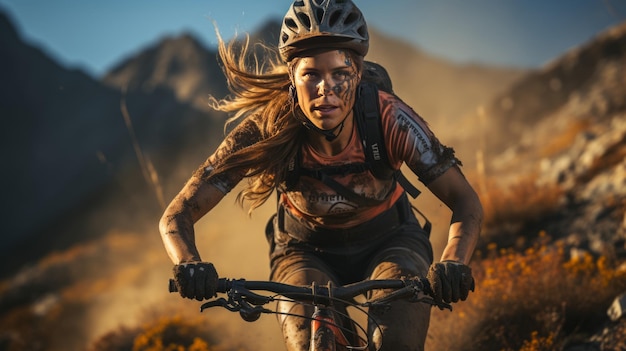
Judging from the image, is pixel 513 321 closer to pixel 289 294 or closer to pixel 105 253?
pixel 289 294

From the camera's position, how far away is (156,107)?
53688 millimetres

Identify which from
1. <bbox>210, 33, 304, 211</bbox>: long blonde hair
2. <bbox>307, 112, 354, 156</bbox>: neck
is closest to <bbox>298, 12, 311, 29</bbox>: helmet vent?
<bbox>210, 33, 304, 211</bbox>: long blonde hair

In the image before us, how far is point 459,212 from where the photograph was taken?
440 cm

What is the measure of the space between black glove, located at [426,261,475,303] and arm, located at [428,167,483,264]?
0.30m

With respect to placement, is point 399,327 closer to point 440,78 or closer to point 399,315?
point 399,315

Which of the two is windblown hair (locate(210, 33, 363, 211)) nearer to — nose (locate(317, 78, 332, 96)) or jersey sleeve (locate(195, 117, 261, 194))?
jersey sleeve (locate(195, 117, 261, 194))

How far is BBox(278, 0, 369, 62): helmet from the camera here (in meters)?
4.44

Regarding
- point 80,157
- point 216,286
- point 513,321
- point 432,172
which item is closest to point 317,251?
point 432,172

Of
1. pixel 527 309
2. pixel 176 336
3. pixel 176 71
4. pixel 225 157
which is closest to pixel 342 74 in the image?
pixel 225 157

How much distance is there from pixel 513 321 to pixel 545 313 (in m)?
0.30

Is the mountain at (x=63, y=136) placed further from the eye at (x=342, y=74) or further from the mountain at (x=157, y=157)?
the eye at (x=342, y=74)

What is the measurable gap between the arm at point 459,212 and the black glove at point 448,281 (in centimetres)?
30

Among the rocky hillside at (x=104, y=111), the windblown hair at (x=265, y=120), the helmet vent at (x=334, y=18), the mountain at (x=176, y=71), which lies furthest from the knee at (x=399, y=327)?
the mountain at (x=176, y=71)

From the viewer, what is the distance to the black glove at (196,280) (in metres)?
3.75
